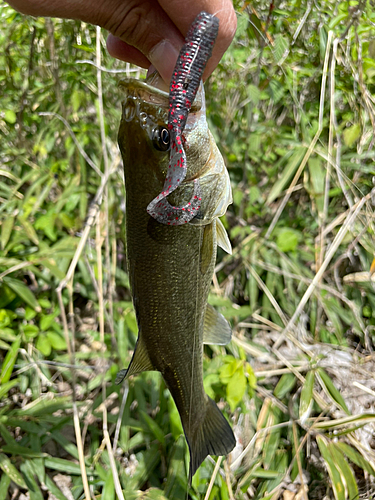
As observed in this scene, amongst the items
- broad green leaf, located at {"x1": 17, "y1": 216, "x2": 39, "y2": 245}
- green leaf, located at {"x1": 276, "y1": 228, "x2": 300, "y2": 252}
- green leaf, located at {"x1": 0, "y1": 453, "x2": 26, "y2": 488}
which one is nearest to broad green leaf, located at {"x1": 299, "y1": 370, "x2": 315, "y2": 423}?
green leaf, located at {"x1": 276, "y1": 228, "x2": 300, "y2": 252}

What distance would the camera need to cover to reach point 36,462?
1651mm

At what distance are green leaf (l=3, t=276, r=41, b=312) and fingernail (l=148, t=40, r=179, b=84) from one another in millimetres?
1424

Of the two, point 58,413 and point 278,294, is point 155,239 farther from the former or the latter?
point 278,294

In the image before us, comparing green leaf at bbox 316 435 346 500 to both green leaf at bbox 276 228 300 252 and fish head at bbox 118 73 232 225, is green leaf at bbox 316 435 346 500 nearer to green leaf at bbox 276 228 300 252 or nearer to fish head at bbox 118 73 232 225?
green leaf at bbox 276 228 300 252

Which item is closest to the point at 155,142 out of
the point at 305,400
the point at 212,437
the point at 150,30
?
the point at 150,30

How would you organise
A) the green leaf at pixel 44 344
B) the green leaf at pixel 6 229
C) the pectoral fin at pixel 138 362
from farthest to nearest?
the green leaf at pixel 6 229
the green leaf at pixel 44 344
the pectoral fin at pixel 138 362

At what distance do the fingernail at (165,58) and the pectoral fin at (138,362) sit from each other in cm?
71

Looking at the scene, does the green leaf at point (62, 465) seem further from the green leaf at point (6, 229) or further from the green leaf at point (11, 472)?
the green leaf at point (6, 229)

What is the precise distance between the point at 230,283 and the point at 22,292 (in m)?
1.16

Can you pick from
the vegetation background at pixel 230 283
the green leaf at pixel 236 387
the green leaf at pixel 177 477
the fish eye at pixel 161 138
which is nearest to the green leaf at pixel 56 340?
the vegetation background at pixel 230 283

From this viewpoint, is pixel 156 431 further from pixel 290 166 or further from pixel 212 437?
pixel 290 166

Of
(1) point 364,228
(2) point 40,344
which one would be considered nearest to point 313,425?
(1) point 364,228

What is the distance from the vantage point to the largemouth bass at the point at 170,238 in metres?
0.96

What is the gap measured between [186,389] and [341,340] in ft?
4.54
